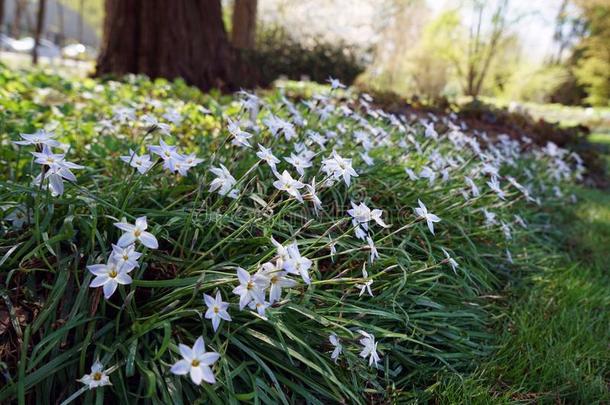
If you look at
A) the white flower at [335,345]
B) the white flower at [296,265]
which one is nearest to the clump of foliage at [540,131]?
the white flower at [335,345]

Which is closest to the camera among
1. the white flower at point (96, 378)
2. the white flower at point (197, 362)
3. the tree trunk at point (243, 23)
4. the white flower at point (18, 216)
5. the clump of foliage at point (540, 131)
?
the white flower at point (197, 362)

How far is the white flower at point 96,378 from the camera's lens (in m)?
1.10

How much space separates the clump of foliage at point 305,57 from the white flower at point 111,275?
10912 mm

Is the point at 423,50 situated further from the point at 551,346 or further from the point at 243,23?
the point at 551,346

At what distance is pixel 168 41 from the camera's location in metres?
5.82

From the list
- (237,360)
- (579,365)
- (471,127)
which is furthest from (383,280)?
(471,127)

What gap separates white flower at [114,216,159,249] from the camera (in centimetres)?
117

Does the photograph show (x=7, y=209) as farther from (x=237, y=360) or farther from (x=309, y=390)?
(x=309, y=390)

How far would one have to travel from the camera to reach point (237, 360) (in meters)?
1.39

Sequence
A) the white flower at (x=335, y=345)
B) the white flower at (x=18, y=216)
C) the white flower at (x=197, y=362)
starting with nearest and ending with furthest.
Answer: the white flower at (x=197, y=362) → the white flower at (x=335, y=345) → the white flower at (x=18, y=216)

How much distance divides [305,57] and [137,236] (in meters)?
12.4

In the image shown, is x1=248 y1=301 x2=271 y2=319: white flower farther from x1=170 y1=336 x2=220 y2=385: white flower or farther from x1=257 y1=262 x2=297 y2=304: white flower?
x1=170 y1=336 x2=220 y2=385: white flower

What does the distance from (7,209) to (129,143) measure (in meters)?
1.00

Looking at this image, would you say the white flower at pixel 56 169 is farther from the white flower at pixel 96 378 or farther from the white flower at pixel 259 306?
the white flower at pixel 259 306
